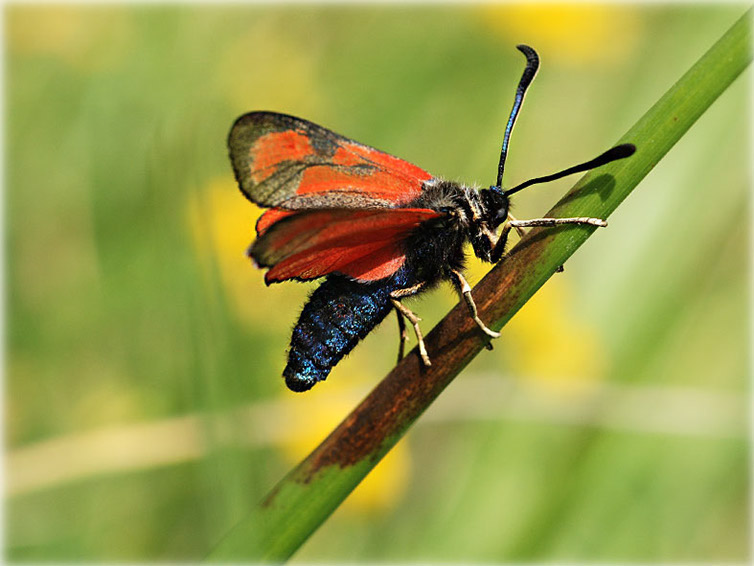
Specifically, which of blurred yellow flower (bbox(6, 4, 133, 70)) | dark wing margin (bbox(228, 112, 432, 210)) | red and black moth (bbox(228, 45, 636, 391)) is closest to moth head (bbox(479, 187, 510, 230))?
red and black moth (bbox(228, 45, 636, 391))

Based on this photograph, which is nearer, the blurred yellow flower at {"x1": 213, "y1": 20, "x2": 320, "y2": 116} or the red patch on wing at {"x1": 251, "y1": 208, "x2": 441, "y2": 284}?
the red patch on wing at {"x1": 251, "y1": 208, "x2": 441, "y2": 284}

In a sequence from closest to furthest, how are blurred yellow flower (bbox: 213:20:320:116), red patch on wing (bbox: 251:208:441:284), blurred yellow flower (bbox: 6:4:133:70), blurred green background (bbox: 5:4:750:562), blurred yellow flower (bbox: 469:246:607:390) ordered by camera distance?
red patch on wing (bbox: 251:208:441:284) < blurred green background (bbox: 5:4:750:562) < blurred yellow flower (bbox: 469:246:607:390) < blurred yellow flower (bbox: 6:4:133:70) < blurred yellow flower (bbox: 213:20:320:116)

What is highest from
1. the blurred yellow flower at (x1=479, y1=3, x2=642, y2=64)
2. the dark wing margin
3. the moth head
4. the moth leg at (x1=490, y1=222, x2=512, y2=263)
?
the blurred yellow flower at (x1=479, y1=3, x2=642, y2=64)

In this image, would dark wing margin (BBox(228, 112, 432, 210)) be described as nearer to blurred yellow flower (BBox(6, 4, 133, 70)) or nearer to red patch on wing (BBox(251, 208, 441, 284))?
red patch on wing (BBox(251, 208, 441, 284))

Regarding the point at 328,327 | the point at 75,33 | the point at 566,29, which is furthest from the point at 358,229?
the point at 566,29

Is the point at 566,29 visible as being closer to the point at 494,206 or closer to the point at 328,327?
the point at 494,206

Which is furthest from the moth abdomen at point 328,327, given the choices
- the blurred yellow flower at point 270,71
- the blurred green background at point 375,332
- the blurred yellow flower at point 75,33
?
the blurred yellow flower at point 75,33
